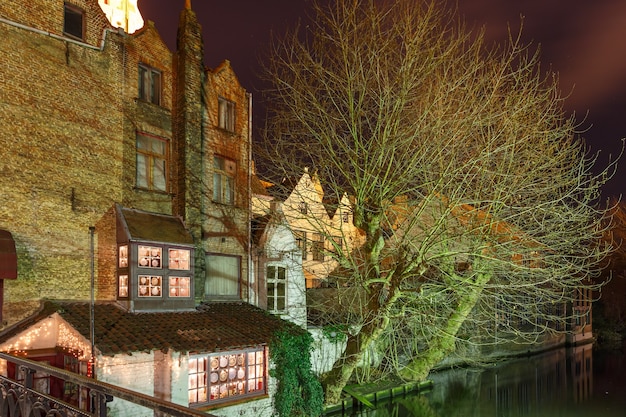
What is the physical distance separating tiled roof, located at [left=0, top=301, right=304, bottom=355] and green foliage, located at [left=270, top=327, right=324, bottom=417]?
474 mm

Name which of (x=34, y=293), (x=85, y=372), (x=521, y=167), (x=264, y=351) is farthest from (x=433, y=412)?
(x=34, y=293)

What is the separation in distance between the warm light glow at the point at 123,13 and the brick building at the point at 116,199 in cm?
5

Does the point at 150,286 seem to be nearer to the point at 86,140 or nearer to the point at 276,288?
the point at 86,140

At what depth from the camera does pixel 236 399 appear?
14.8m

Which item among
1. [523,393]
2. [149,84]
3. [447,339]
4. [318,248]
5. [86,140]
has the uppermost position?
[149,84]

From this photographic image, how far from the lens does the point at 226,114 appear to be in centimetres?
1911

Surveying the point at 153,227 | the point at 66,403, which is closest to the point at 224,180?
the point at 153,227

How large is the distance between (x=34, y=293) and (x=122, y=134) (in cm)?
486

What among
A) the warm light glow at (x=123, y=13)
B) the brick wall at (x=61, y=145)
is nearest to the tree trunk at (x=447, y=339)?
the brick wall at (x=61, y=145)

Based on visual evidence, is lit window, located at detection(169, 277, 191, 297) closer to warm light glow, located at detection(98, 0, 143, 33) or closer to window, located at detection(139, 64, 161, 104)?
window, located at detection(139, 64, 161, 104)

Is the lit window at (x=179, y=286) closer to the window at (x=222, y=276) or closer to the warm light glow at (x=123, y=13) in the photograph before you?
the window at (x=222, y=276)

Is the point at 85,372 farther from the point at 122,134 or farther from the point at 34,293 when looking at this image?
the point at 122,134

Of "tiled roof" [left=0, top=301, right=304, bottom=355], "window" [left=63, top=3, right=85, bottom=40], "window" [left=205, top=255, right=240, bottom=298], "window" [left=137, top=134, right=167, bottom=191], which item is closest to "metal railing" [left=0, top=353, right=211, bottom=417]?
"tiled roof" [left=0, top=301, right=304, bottom=355]

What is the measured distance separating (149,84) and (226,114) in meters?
3.37
